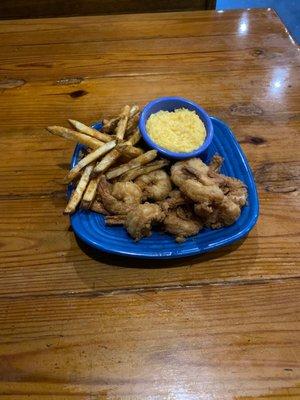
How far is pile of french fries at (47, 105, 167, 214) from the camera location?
1.47 m

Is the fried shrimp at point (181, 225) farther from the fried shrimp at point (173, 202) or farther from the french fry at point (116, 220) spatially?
the french fry at point (116, 220)

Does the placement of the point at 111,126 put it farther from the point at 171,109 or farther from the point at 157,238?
the point at 157,238

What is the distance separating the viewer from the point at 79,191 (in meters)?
1.46

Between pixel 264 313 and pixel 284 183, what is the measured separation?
0.64 m

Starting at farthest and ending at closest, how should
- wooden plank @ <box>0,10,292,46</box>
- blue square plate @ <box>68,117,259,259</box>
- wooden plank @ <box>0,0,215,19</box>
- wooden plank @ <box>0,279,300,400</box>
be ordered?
wooden plank @ <box>0,0,215,19</box> < wooden plank @ <box>0,10,292,46</box> < blue square plate @ <box>68,117,259,259</box> < wooden plank @ <box>0,279,300,400</box>

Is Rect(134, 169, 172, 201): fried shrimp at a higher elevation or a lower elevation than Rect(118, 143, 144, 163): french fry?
lower

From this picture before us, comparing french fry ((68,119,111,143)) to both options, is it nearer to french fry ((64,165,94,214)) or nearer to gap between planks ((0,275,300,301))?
french fry ((64,165,94,214))

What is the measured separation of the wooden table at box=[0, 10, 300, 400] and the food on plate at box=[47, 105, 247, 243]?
0.16 metres

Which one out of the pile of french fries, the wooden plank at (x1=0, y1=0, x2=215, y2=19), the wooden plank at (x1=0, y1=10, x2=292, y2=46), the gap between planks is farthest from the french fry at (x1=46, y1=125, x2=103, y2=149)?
the wooden plank at (x1=0, y1=0, x2=215, y2=19)

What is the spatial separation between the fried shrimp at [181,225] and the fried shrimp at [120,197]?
14 cm

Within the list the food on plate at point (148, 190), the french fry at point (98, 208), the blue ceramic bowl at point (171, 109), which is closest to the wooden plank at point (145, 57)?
the blue ceramic bowl at point (171, 109)

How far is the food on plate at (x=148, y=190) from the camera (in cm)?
141

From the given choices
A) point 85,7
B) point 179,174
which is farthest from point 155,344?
point 85,7

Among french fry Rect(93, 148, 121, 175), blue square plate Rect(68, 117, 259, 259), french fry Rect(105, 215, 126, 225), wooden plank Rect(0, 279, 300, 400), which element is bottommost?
wooden plank Rect(0, 279, 300, 400)
